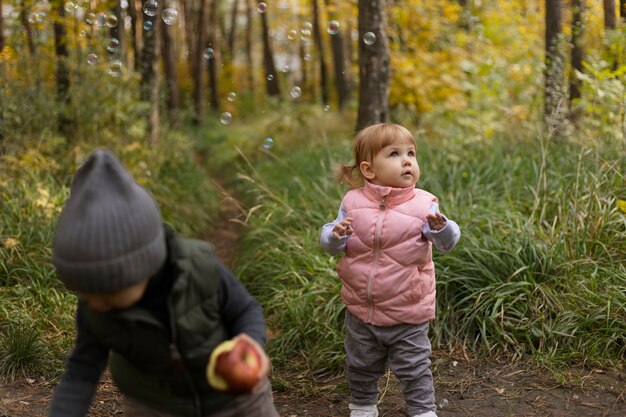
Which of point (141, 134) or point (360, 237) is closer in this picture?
point (360, 237)

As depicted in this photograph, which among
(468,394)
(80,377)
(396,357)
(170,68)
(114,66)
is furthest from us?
(170,68)

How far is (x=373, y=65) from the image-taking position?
24.5 ft

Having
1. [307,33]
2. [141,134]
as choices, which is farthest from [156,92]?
[307,33]

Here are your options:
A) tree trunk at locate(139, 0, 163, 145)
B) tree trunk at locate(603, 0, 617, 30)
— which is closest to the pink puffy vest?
tree trunk at locate(603, 0, 617, 30)

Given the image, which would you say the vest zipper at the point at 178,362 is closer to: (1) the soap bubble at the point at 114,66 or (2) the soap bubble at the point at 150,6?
(2) the soap bubble at the point at 150,6

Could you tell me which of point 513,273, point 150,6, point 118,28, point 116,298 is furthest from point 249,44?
point 116,298

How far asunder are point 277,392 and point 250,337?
201cm

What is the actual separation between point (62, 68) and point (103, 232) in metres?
7.15

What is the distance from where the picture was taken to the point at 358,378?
360 centimetres

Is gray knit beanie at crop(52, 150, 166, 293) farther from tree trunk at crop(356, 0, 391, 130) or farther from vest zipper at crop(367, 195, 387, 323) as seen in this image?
tree trunk at crop(356, 0, 391, 130)

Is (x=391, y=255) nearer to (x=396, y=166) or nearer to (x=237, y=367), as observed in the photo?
(x=396, y=166)

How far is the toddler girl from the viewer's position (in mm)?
3309

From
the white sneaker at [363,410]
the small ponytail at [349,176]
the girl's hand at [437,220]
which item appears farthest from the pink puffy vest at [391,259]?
the white sneaker at [363,410]

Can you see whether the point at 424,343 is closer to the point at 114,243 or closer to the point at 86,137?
the point at 114,243
